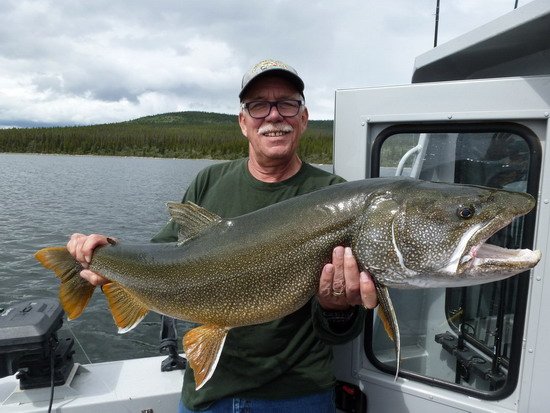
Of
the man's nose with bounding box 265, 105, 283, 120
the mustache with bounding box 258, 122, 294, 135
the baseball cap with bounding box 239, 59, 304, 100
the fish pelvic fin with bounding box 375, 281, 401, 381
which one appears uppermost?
the baseball cap with bounding box 239, 59, 304, 100

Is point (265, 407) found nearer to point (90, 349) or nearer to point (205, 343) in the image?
point (205, 343)

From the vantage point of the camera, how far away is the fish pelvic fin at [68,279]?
3.45 metres

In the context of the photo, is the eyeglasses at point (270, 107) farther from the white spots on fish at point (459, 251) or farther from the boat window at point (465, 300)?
the white spots on fish at point (459, 251)

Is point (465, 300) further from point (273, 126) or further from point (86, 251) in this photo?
point (86, 251)

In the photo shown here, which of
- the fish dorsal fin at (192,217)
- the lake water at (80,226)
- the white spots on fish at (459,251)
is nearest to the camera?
the white spots on fish at (459,251)

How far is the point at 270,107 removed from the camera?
3.26 metres

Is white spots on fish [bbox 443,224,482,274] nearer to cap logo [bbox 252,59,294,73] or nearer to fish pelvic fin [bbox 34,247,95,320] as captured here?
cap logo [bbox 252,59,294,73]

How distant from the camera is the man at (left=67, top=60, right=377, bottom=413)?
280 cm

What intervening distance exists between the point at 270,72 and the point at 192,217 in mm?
1127

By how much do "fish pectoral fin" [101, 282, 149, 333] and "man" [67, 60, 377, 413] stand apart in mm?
144

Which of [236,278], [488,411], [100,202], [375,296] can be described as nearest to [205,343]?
[236,278]

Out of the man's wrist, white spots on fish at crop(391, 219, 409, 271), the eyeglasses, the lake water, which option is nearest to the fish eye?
white spots on fish at crop(391, 219, 409, 271)

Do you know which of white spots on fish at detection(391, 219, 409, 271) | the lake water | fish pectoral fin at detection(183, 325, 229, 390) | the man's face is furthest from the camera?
the lake water

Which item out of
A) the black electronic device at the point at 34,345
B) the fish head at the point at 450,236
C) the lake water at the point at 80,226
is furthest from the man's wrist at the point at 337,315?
the lake water at the point at 80,226
